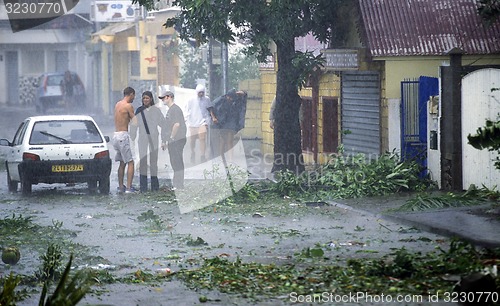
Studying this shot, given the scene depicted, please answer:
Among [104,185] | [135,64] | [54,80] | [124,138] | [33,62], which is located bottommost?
[104,185]

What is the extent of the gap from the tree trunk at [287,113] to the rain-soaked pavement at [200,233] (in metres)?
3.18

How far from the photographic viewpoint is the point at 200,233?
1292 centimetres

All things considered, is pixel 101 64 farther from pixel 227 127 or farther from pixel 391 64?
pixel 391 64

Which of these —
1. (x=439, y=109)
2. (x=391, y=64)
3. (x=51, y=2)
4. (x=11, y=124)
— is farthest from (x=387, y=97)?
(x=51, y=2)

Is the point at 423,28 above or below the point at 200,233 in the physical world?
above

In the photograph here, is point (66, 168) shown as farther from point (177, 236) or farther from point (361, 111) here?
point (361, 111)

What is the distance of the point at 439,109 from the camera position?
15938mm

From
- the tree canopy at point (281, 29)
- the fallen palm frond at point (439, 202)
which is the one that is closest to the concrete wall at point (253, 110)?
the tree canopy at point (281, 29)

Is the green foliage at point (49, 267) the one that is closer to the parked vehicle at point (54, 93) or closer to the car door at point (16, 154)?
the car door at point (16, 154)

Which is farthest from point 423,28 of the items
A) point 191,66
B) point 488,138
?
point 191,66

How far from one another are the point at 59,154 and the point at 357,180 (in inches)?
211

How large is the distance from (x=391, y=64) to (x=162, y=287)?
33.0 feet

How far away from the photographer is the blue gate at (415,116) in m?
16.8

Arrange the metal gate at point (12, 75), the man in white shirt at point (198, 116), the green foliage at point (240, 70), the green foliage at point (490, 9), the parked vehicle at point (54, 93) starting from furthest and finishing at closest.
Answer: the metal gate at point (12, 75) < the parked vehicle at point (54, 93) < the green foliage at point (240, 70) < the man in white shirt at point (198, 116) < the green foliage at point (490, 9)
